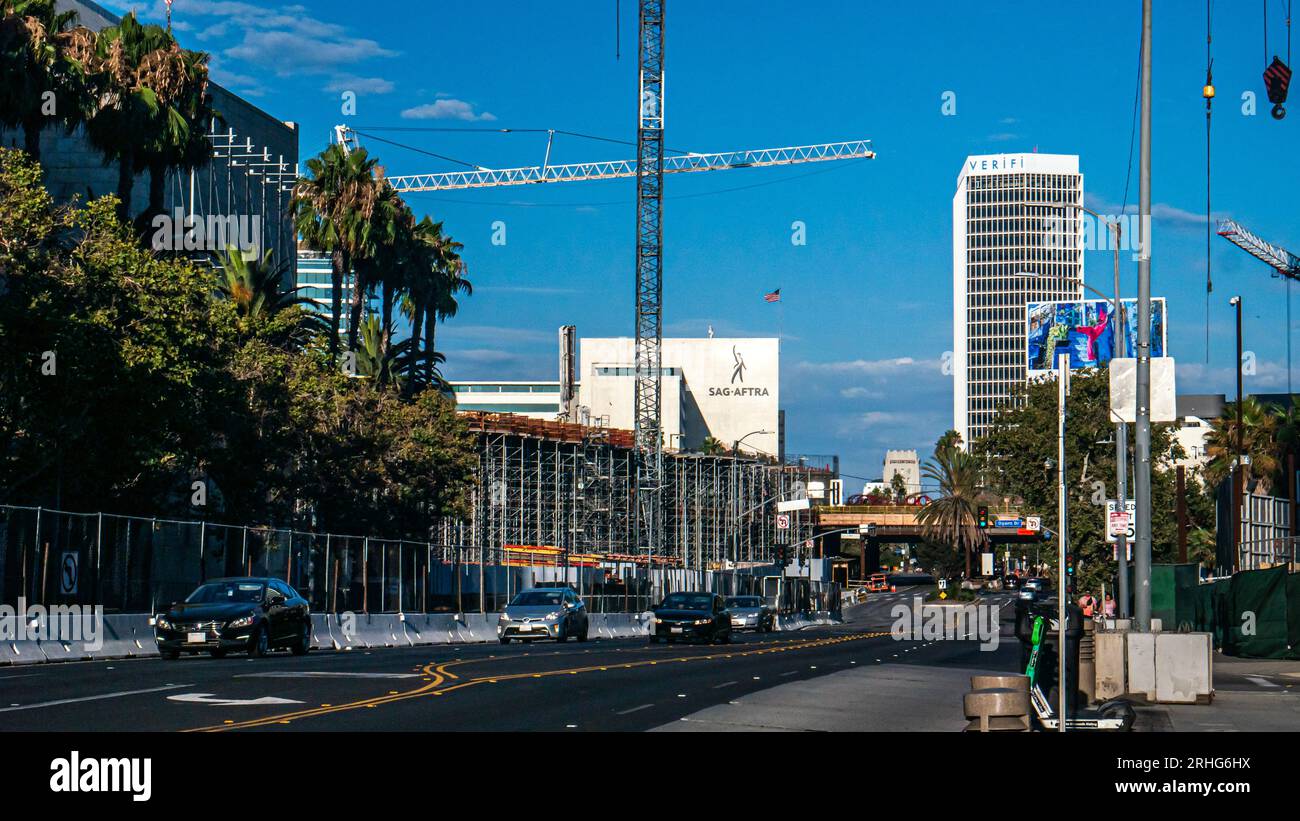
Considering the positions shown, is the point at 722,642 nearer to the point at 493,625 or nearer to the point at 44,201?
the point at 493,625

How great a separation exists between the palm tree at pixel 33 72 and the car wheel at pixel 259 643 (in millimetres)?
22833

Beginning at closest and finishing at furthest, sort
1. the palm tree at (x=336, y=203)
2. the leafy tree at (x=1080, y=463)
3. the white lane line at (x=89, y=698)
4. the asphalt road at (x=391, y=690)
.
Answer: the asphalt road at (x=391, y=690), the white lane line at (x=89, y=698), the leafy tree at (x=1080, y=463), the palm tree at (x=336, y=203)

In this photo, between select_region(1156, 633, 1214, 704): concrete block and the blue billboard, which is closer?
select_region(1156, 633, 1214, 704): concrete block

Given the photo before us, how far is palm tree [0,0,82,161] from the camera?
45.8 metres

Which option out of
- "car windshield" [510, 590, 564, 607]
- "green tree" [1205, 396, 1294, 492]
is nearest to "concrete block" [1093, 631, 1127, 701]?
"car windshield" [510, 590, 564, 607]

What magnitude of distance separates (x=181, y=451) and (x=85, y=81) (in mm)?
12122

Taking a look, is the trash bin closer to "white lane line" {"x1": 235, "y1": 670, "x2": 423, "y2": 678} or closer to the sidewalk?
the sidewalk

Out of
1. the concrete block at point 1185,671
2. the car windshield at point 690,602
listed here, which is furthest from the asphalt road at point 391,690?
the car windshield at point 690,602

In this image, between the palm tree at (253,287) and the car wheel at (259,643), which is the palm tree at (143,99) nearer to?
the palm tree at (253,287)

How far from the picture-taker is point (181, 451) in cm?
4784

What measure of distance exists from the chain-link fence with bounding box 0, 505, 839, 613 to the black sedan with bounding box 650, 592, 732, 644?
24.8 ft

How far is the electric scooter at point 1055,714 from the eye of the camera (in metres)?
15.6

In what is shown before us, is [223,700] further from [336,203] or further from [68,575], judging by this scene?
[336,203]
